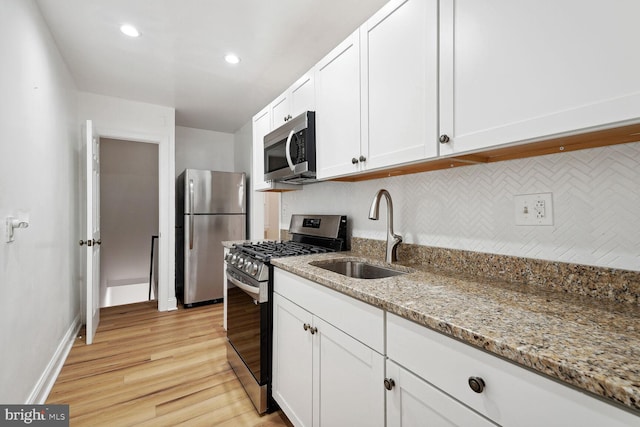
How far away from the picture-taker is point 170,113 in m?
3.53

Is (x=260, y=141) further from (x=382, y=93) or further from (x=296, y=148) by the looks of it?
(x=382, y=93)

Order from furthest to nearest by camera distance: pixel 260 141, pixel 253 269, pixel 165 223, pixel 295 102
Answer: pixel 165 223 < pixel 260 141 < pixel 295 102 < pixel 253 269

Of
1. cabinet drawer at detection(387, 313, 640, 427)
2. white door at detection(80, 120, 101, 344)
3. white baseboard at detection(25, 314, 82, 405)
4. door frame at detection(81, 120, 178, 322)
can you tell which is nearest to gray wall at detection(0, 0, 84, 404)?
white baseboard at detection(25, 314, 82, 405)

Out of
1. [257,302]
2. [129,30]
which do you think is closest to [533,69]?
[257,302]

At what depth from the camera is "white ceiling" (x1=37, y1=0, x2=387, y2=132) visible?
181cm

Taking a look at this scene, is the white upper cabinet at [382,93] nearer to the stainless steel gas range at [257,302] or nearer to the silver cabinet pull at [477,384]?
the stainless steel gas range at [257,302]

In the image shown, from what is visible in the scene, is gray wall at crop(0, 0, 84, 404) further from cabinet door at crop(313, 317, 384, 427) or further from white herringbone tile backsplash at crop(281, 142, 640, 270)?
white herringbone tile backsplash at crop(281, 142, 640, 270)

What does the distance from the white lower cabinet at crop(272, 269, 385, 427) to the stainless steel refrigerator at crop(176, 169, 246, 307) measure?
2337 mm

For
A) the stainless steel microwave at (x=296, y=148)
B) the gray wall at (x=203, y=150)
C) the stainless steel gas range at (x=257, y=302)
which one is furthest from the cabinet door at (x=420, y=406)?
the gray wall at (x=203, y=150)

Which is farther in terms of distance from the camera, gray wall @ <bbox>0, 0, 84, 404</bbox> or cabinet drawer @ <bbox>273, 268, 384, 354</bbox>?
gray wall @ <bbox>0, 0, 84, 404</bbox>

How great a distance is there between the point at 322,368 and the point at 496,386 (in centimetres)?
80

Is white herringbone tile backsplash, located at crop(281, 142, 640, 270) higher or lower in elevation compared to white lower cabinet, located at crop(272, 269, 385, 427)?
higher

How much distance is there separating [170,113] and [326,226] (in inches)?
106

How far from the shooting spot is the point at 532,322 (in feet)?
2.40
